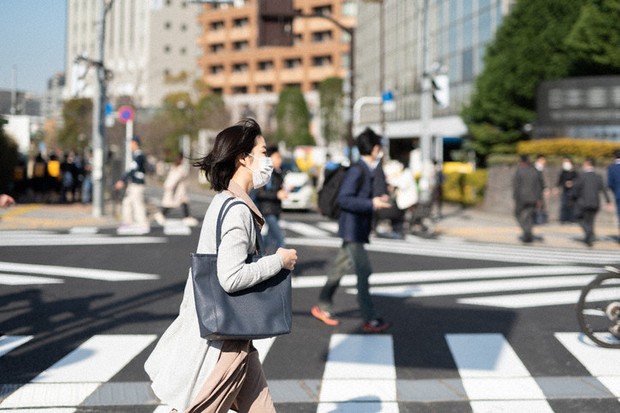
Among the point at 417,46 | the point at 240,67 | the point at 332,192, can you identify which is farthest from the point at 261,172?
the point at 240,67

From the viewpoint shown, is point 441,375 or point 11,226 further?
point 11,226

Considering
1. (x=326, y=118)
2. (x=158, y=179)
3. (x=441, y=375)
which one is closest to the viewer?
(x=441, y=375)

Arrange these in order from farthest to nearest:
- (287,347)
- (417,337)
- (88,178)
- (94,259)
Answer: (88,178)
(94,259)
(417,337)
(287,347)

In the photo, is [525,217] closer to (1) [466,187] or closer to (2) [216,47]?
(1) [466,187]

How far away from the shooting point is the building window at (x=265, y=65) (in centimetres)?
9550

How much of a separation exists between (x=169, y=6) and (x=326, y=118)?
49.3 meters

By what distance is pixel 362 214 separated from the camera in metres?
7.27

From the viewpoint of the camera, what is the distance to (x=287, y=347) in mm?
6676

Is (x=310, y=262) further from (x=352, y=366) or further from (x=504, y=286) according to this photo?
(x=352, y=366)

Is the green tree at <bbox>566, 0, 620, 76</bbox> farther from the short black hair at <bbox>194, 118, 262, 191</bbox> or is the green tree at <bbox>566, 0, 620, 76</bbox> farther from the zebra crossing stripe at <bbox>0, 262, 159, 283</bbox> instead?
the short black hair at <bbox>194, 118, 262, 191</bbox>

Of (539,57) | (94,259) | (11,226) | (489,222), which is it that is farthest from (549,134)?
(94,259)

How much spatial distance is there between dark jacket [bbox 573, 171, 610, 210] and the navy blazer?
943 centimetres

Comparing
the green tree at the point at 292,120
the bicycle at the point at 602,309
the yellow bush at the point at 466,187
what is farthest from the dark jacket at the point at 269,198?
the green tree at the point at 292,120

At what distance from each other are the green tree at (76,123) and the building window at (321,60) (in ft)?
79.1
